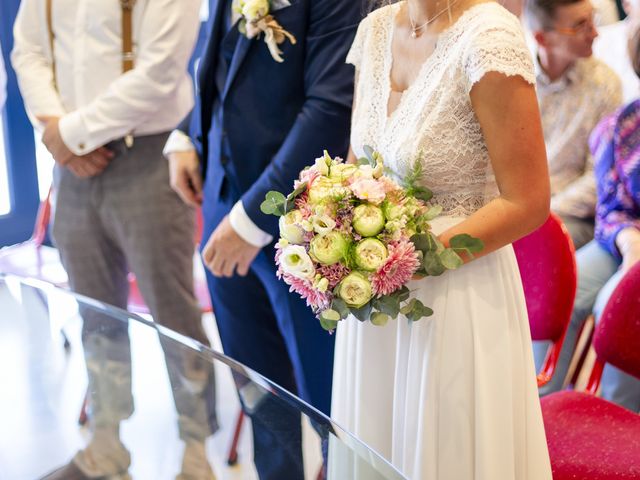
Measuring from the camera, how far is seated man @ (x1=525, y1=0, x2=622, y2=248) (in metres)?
3.62

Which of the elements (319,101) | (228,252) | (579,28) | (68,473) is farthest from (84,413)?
(579,28)

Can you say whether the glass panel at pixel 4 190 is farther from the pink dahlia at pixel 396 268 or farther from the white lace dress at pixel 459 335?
the pink dahlia at pixel 396 268

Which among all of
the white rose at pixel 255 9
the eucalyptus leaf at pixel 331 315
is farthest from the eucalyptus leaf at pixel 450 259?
the white rose at pixel 255 9

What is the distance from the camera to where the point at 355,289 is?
156cm

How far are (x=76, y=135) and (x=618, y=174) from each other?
6.33 feet

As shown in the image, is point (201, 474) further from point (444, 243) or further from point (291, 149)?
point (291, 149)

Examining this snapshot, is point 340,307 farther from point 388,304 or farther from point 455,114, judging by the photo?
point 455,114

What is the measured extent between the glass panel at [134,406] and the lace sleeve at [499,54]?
0.70m

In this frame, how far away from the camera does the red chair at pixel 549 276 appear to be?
7.44 ft

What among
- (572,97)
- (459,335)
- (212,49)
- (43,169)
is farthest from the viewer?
(43,169)

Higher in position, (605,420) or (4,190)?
(605,420)

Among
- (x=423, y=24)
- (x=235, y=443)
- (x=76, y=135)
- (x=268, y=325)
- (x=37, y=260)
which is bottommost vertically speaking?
(x=37, y=260)

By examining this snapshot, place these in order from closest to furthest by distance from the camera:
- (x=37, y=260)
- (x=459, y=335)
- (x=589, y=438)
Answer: (x=459, y=335) < (x=589, y=438) < (x=37, y=260)

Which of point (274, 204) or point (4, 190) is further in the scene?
point (4, 190)
